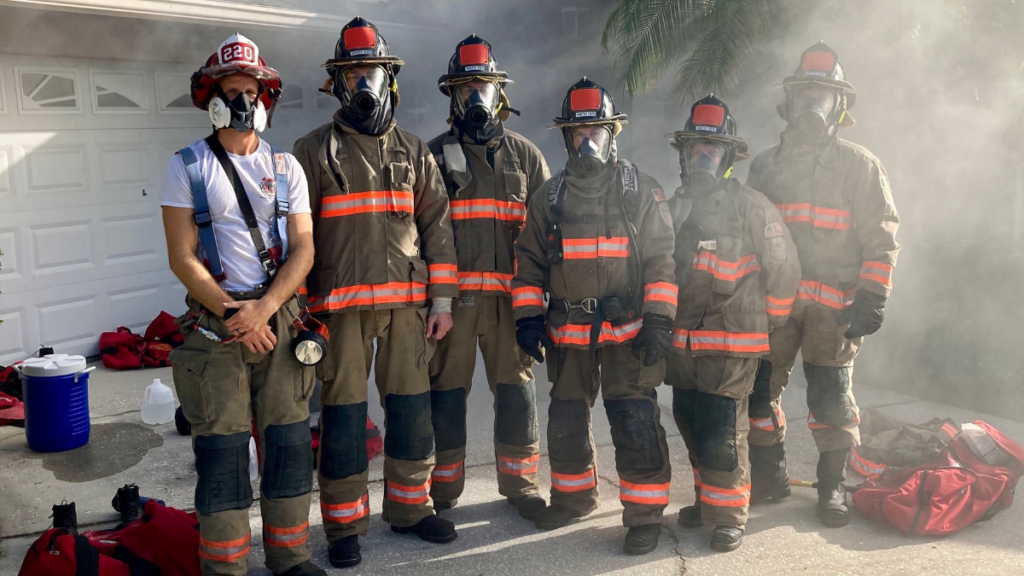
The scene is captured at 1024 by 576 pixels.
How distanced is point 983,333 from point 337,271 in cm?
473

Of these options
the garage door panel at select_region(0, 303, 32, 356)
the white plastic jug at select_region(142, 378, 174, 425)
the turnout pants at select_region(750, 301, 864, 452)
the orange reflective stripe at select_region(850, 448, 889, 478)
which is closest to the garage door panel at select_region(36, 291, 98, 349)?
the garage door panel at select_region(0, 303, 32, 356)

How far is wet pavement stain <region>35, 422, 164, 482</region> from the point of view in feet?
15.5

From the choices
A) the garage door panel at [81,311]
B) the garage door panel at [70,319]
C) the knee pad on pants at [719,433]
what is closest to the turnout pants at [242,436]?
the knee pad on pants at [719,433]

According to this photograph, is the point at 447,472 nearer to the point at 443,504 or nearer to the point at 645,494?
the point at 443,504

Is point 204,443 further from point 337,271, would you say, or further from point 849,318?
point 849,318

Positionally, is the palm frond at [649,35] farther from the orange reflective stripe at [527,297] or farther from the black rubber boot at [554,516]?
the black rubber boot at [554,516]

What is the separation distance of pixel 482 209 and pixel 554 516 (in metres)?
1.48

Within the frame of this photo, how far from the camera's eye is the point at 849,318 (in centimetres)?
394

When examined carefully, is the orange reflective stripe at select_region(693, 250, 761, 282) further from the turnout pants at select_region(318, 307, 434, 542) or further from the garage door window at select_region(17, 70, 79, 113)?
the garage door window at select_region(17, 70, 79, 113)

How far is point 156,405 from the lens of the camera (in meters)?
5.48

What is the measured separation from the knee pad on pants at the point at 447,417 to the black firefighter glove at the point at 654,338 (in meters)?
0.94

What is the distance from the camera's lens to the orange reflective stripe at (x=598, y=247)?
3818 millimetres

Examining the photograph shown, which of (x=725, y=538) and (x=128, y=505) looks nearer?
(x=725, y=538)

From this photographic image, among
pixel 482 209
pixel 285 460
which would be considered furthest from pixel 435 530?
pixel 482 209
